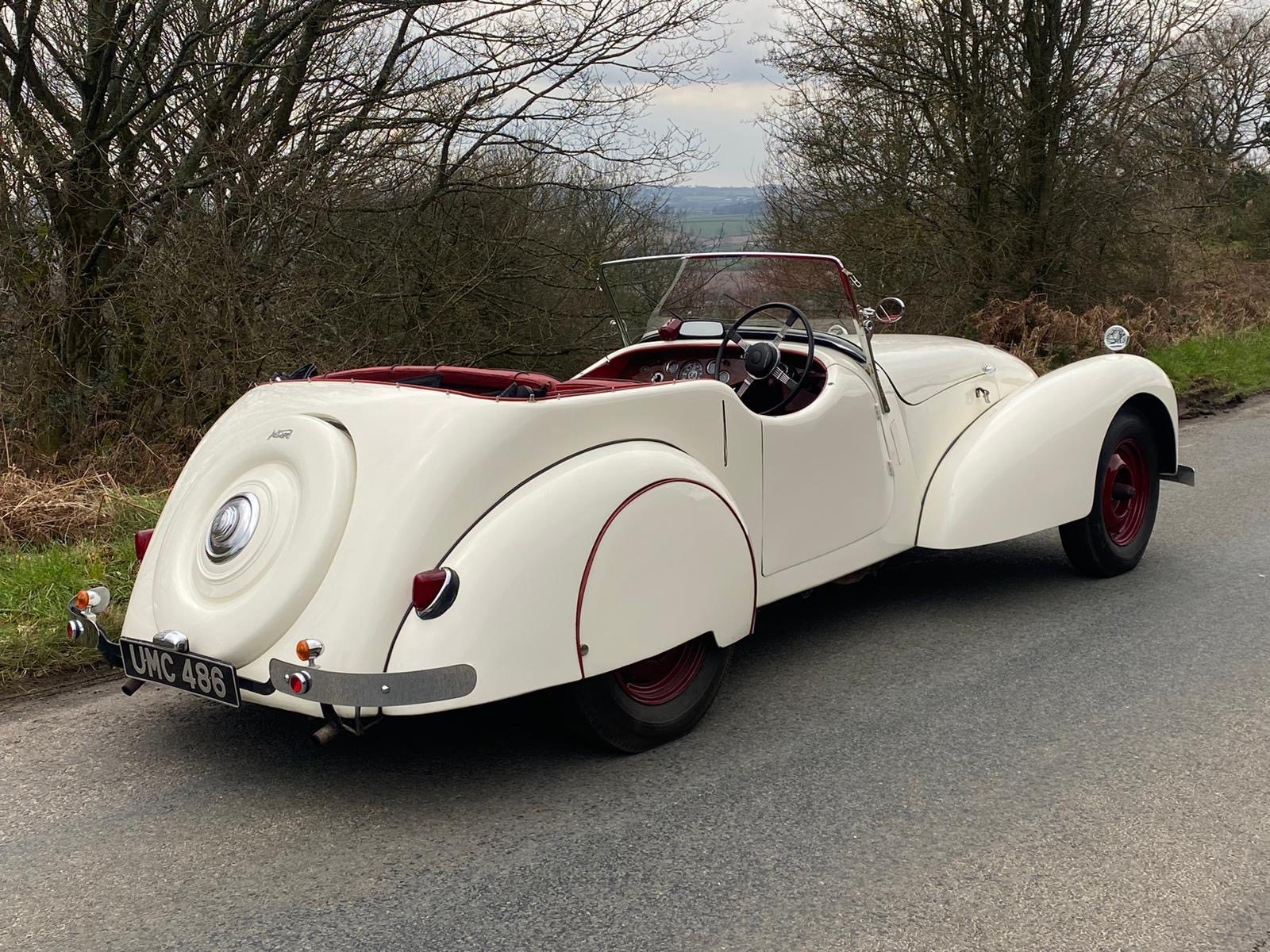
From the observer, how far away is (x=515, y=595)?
2.90 m

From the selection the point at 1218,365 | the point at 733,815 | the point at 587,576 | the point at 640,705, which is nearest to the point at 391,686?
the point at 587,576

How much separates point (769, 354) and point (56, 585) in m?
3.07

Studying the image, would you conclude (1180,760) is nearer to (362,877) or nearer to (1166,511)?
(362,877)

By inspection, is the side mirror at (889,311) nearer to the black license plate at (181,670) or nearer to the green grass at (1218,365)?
the black license plate at (181,670)

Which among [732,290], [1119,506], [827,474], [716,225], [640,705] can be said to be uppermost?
[716,225]

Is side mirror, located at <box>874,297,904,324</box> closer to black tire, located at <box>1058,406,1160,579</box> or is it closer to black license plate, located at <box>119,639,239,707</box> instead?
black tire, located at <box>1058,406,1160,579</box>

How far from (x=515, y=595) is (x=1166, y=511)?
469 centimetres

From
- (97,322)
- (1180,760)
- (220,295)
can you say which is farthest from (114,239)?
(1180,760)

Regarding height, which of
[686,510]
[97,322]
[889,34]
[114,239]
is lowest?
[686,510]

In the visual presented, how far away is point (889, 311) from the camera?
197 inches

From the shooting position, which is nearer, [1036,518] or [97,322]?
[1036,518]

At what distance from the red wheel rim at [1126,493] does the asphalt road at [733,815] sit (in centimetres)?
80

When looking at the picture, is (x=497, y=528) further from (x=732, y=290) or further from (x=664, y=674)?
(x=732, y=290)

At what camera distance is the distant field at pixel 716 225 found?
20.7 feet
